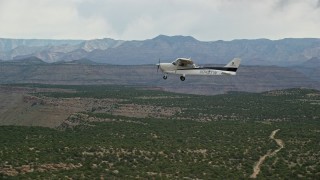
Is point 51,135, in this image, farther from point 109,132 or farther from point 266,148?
point 266,148

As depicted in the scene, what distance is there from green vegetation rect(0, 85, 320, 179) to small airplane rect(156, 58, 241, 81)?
11.1 meters

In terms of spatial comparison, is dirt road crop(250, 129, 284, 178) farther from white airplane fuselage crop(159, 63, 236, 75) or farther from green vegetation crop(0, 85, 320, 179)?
white airplane fuselage crop(159, 63, 236, 75)

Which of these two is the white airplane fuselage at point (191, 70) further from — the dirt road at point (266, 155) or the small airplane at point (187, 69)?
the dirt road at point (266, 155)

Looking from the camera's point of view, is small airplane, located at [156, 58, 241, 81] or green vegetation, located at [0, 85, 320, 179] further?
small airplane, located at [156, 58, 241, 81]

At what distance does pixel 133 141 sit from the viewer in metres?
73.6

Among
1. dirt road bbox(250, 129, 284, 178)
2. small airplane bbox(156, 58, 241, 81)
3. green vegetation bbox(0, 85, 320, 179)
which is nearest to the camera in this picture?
green vegetation bbox(0, 85, 320, 179)

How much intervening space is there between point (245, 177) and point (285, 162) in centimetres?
922

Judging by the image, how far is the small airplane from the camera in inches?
2699

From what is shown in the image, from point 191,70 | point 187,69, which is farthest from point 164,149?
point 191,70

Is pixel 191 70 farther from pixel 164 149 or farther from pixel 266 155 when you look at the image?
pixel 266 155

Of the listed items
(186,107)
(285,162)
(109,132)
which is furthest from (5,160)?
(186,107)

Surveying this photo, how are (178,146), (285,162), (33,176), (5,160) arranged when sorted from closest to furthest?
(33,176), (5,160), (285,162), (178,146)

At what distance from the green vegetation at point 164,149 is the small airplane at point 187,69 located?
36.4 feet

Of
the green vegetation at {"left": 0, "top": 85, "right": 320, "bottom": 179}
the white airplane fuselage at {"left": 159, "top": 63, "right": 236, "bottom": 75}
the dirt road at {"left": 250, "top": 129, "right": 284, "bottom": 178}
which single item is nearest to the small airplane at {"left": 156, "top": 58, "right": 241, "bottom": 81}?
the white airplane fuselage at {"left": 159, "top": 63, "right": 236, "bottom": 75}
